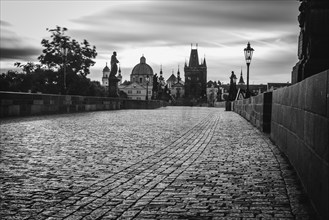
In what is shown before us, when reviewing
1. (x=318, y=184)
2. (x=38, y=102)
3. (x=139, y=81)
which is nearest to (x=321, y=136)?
(x=318, y=184)

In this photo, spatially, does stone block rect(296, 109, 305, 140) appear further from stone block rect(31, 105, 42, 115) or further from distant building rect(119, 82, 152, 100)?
distant building rect(119, 82, 152, 100)

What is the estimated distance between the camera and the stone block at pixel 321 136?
303 cm

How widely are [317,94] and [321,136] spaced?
1.46 ft

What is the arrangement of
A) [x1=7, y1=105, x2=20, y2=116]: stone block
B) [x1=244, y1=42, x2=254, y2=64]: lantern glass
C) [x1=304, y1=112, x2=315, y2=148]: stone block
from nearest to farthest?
[x1=304, y1=112, x2=315, y2=148]: stone block < [x1=7, y1=105, x2=20, y2=116]: stone block < [x1=244, y1=42, x2=254, y2=64]: lantern glass

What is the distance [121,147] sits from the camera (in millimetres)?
7793

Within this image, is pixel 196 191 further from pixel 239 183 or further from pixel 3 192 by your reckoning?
pixel 3 192

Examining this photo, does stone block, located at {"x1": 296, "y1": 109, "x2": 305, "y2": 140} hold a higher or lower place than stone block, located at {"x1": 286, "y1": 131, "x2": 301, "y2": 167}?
higher

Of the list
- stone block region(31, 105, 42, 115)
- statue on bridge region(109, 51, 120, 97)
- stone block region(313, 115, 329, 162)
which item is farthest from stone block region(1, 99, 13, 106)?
statue on bridge region(109, 51, 120, 97)

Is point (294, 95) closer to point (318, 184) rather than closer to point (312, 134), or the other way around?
point (312, 134)

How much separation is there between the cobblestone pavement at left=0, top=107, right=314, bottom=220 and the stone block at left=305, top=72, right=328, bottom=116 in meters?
0.87

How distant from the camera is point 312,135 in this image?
3748mm

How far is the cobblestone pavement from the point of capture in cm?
353

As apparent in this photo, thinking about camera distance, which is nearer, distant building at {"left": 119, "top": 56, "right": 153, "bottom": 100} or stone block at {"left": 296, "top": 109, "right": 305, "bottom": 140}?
stone block at {"left": 296, "top": 109, "right": 305, "bottom": 140}

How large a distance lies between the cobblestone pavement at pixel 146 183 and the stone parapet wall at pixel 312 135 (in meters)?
0.24
